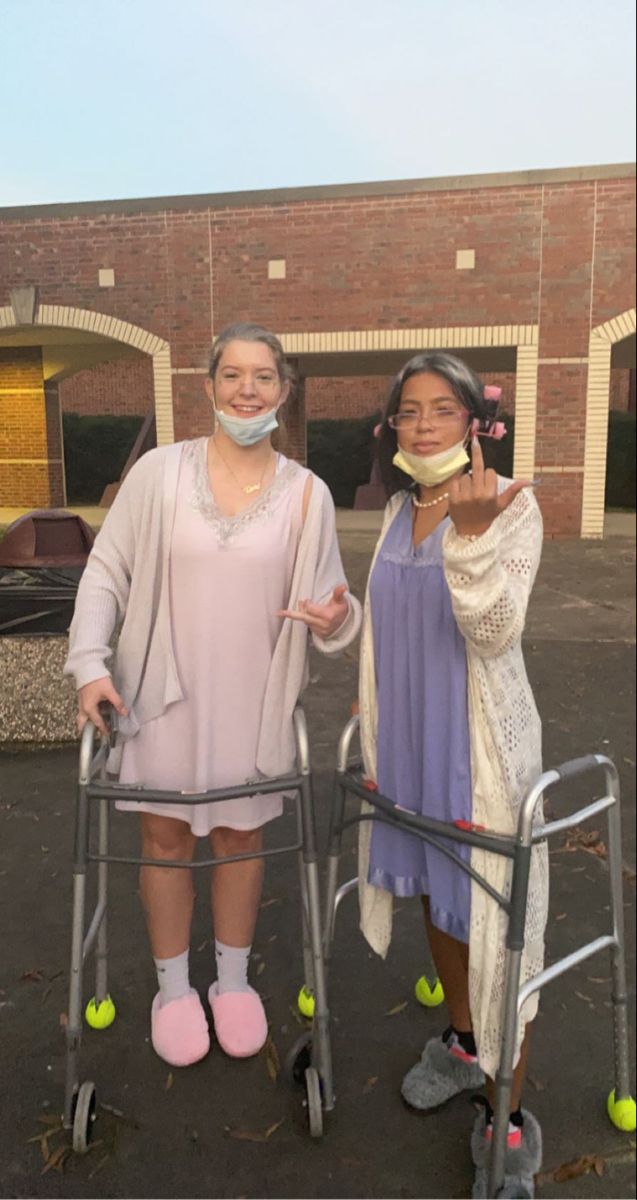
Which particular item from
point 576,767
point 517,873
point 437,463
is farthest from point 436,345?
point 517,873

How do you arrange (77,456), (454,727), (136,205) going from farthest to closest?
1. (454,727)
2. (77,456)
3. (136,205)

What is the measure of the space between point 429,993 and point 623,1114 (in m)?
0.50

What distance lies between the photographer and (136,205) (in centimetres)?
103

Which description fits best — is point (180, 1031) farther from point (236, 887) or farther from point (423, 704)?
point (423, 704)

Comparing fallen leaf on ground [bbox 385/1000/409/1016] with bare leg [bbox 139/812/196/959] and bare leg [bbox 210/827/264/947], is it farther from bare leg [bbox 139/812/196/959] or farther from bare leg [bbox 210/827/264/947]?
bare leg [bbox 139/812/196/959]

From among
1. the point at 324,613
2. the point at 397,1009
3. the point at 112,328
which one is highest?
the point at 112,328

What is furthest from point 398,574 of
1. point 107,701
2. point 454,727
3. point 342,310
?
point 107,701

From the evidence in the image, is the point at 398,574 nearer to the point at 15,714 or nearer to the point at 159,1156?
the point at 15,714

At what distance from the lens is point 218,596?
146cm

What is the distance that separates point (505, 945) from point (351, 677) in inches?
121

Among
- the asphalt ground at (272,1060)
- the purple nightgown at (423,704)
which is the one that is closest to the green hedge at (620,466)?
the asphalt ground at (272,1060)

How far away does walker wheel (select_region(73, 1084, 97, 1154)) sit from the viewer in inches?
56.8

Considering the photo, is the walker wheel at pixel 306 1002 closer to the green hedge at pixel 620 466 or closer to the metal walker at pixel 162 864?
the metal walker at pixel 162 864

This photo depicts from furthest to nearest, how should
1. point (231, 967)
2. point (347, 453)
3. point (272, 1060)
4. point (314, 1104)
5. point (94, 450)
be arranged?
point (231, 967), point (272, 1060), point (347, 453), point (314, 1104), point (94, 450)
